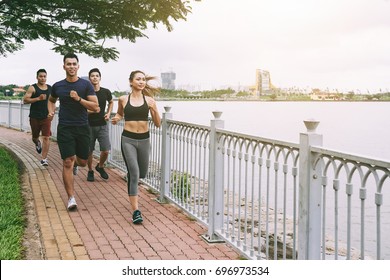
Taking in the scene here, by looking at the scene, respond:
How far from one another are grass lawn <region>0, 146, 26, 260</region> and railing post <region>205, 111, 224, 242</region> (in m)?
2.09

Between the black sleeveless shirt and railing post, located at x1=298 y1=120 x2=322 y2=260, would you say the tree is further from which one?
railing post, located at x1=298 y1=120 x2=322 y2=260

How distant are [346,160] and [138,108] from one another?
339 centimetres

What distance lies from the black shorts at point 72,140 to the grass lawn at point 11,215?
0.98 m

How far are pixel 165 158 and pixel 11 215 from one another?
242cm

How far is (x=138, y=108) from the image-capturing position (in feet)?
20.3

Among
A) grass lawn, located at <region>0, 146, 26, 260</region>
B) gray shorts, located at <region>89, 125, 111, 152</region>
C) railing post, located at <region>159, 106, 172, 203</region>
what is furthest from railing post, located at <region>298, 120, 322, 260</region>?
gray shorts, located at <region>89, 125, 111, 152</region>

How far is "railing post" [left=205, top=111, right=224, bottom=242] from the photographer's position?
561cm

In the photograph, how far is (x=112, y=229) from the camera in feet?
19.2

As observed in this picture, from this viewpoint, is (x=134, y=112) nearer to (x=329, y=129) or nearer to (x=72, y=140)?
(x=72, y=140)

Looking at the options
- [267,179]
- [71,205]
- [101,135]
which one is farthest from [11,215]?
[267,179]

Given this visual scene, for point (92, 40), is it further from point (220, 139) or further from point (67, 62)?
point (220, 139)

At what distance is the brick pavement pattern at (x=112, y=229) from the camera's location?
16.4 ft
